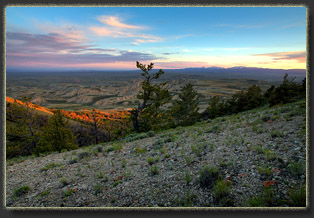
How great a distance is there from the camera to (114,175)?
4.86 meters

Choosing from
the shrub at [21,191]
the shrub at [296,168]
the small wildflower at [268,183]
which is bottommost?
the shrub at [21,191]

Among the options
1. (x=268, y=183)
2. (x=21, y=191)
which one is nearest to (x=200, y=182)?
(x=268, y=183)

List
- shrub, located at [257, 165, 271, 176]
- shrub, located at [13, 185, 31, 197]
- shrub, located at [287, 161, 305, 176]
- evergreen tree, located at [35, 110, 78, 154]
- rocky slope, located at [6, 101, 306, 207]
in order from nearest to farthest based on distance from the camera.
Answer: rocky slope, located at [6, 101, 306, 207]
shrub, located at [287, 161, 305, 176]
shrub, located at [257, 165, 271, 176]
shrub, located at [13, 185, 31, 197]
evergreen tree, located at [35, 110, 78, 154]

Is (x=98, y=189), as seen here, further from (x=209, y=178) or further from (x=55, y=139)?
(x=55, y=139)

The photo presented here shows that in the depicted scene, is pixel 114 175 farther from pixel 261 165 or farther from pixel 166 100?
pixel 166 100

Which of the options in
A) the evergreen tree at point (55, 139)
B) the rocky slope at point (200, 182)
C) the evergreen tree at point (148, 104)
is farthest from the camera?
the evergreen tree at point (55, 139)

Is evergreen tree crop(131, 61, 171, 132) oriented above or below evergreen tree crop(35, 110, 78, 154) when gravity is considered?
above

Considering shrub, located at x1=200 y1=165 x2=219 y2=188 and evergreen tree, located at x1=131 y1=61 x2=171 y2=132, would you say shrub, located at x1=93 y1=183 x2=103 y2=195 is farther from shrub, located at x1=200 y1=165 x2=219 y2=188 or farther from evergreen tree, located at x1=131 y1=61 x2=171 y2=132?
evergreen tree, located at x1=131 y1=61 x2=171 y2=132

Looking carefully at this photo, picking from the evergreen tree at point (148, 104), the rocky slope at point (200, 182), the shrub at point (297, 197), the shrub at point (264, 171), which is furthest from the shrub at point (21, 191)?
the evergreen tree at point (148, 104)

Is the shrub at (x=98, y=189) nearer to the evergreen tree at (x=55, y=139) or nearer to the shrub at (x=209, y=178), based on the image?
the shrub at (x=209, y=178)

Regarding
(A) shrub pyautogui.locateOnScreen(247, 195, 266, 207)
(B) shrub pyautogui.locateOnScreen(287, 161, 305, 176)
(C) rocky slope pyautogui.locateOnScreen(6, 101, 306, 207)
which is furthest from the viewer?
(B) shrub pyautogui.locateOnScreen(287, 161, 305, 176)

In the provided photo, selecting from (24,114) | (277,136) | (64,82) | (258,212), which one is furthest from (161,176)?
(64,82)

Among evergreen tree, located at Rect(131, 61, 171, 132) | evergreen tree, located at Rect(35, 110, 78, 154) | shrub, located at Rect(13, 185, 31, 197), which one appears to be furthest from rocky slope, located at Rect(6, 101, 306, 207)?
evergreen tree, located at Rect(35, 110, 78, 154)

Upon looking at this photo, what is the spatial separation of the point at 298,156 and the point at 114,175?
533 centimetres
